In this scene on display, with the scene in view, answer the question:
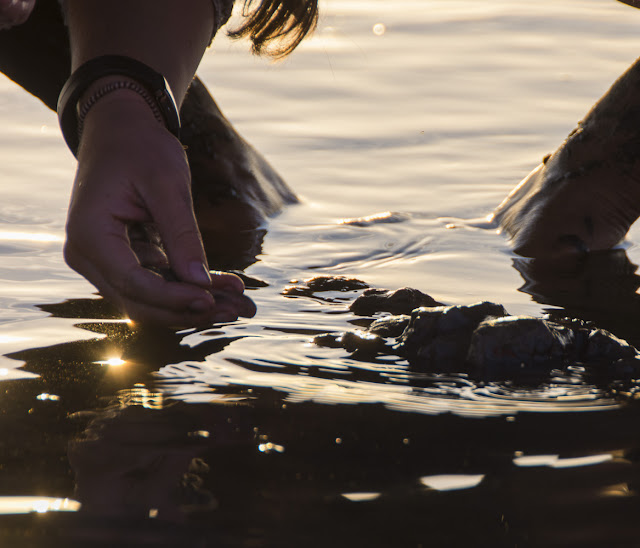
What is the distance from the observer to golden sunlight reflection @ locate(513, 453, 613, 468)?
1.30 meters

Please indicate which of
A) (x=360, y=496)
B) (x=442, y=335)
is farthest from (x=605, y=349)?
(x=360, y=496)

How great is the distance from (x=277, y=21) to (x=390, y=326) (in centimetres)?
106

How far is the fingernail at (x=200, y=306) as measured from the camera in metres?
1.45

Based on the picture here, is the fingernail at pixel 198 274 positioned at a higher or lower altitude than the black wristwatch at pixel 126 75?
lower

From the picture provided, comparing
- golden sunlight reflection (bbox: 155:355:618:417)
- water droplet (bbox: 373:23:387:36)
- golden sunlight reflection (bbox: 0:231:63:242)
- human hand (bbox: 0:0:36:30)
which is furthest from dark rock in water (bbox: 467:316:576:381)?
water droplet (bbox: 373:23:387:36)

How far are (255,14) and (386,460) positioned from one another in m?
1.56

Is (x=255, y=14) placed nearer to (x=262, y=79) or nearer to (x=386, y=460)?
(x=386, y=460)

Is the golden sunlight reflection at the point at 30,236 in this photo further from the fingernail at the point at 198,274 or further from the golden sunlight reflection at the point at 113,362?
the fingernail at the point at 198,274

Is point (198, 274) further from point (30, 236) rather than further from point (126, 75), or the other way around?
point (30, 236)

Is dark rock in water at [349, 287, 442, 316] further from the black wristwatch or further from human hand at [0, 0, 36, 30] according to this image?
human hand at [0, 0, 36, 30]

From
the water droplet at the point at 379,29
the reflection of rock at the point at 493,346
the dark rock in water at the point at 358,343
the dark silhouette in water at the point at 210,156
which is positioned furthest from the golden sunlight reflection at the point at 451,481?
the water droplet at the point at 379,29

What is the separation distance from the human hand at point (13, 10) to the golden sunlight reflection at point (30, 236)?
115 centimetres

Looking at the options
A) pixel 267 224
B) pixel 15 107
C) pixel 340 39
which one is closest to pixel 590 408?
pixel 267 224

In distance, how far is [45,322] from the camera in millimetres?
1937
